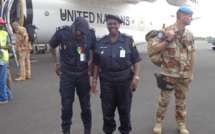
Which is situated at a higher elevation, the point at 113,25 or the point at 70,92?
the point at 113,25

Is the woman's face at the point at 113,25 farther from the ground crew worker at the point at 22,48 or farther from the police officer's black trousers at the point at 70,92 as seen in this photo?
the ground crew worker at the point at 22,48

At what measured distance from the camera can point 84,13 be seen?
12.9 m

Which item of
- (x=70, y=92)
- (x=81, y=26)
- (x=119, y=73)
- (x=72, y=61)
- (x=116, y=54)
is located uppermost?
(x=81, y=26)

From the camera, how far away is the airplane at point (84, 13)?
1085 centimetres

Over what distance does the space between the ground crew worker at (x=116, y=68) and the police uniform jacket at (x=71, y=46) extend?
0.20m

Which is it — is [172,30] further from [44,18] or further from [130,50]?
[44,18]

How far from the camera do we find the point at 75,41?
352 centimetres

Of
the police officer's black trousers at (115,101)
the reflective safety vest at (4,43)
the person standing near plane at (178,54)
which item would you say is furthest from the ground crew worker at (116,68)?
the reflective safety vest at (4,43)

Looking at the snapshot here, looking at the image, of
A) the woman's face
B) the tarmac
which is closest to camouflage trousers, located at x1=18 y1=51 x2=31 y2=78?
the tarmac

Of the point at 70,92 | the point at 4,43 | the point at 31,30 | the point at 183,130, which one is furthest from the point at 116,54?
the point at 31,30

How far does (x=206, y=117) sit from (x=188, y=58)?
1536mm

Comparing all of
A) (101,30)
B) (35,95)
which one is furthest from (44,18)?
(35,95)

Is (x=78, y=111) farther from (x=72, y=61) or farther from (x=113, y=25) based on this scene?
(x=113, y=25)

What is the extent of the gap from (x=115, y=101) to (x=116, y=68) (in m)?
0.50
